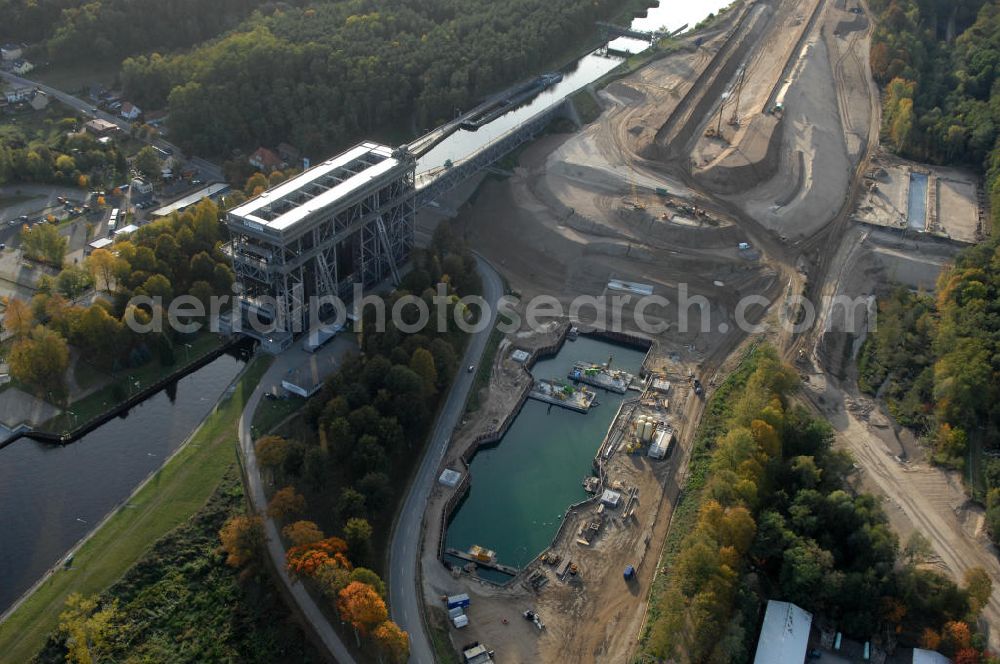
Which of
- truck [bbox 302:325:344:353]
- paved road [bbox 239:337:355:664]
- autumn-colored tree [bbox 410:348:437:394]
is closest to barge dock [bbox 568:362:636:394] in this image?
autumn-colored tree [bbox 410:348:437:394]

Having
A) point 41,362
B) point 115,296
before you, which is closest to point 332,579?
point 41,362

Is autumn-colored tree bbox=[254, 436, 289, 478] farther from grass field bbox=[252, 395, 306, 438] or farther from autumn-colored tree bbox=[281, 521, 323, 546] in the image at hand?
autumn-colored tree bbox=[281, 521, 323, 546]

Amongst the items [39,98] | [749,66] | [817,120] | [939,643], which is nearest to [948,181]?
[817,120]

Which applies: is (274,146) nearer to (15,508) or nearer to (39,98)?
(39,98)

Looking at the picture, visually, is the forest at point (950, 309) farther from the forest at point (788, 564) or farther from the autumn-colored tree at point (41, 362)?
the autumn-colored tree at point (41, 362)

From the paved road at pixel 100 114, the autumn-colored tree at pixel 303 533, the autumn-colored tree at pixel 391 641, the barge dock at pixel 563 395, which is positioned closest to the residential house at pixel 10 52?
the paved road at pixel 100 114
